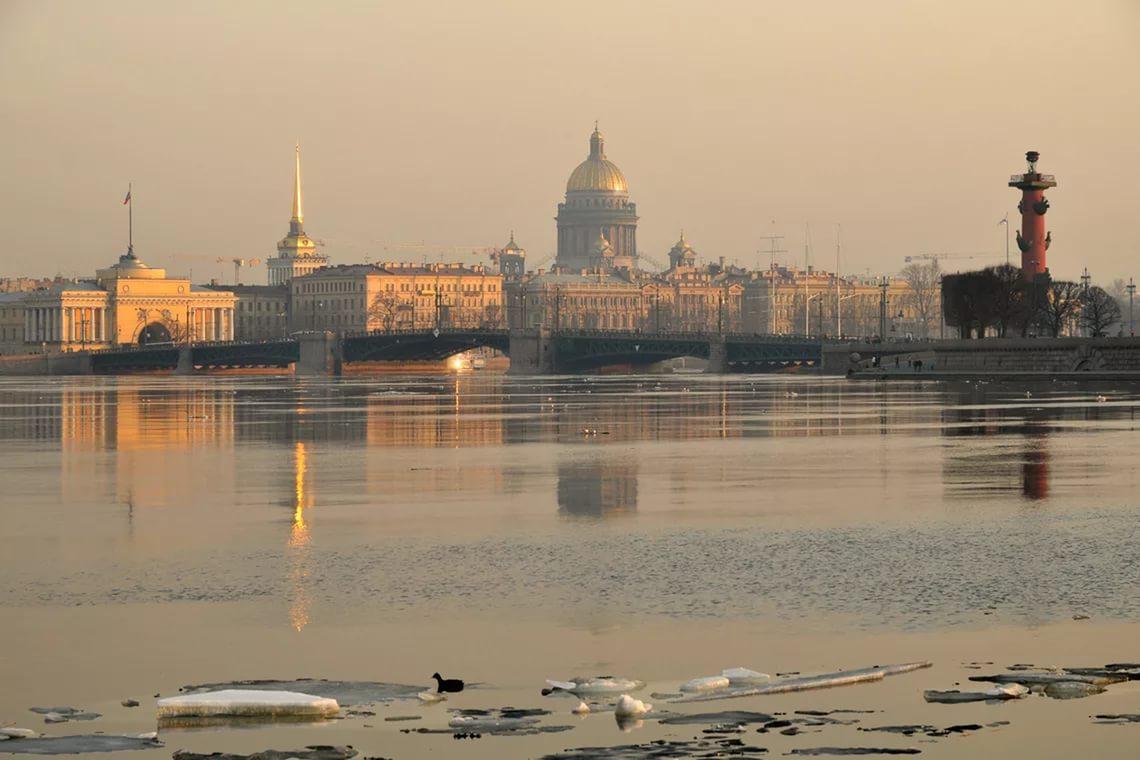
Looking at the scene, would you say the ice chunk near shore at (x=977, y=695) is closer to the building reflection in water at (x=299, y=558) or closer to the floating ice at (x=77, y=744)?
the floating ice at (x=77, y=744)

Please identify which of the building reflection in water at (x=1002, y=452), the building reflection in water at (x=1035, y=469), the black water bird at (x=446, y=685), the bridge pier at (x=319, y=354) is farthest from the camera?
the bridge pier at (x=319, y=354)

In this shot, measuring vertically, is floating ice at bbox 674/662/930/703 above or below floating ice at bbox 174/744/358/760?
above

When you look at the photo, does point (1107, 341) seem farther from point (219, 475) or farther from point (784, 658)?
point (784, 658)

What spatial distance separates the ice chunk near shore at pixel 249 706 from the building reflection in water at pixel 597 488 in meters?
12.1

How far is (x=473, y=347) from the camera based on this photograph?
533 ft

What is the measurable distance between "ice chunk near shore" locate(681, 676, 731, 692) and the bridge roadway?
407ft

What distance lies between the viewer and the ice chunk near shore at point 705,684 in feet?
44.7

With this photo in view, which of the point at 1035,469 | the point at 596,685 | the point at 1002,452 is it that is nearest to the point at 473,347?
the point at 1002,452

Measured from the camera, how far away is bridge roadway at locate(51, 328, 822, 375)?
145 meters

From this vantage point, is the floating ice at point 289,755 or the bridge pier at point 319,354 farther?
the bridge pier at point 319,354

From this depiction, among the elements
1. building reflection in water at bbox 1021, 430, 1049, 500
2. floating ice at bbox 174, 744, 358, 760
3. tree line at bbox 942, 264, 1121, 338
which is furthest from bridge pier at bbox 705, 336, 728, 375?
floating ice at bbox 174, 744, 358, 760

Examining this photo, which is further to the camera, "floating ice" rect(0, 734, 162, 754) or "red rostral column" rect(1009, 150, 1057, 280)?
"red rostral column" rect(1009, 150, 1057, 280)

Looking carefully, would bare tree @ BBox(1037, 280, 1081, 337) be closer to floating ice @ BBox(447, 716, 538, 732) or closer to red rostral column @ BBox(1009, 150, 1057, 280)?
red rostral column @ BBox(1009, 150, 1057, 280)

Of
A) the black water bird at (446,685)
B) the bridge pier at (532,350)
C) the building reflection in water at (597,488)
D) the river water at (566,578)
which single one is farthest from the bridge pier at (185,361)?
the black water bird at (446,685)
